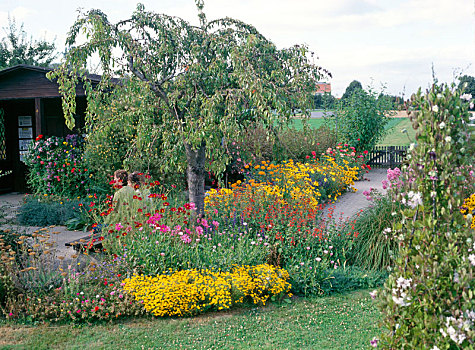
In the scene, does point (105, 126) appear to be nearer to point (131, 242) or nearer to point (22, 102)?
point (131, 242)

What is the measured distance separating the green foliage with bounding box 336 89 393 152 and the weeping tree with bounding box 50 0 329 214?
7980 millimetres

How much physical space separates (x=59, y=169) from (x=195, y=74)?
497cm

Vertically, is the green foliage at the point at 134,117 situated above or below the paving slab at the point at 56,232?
above

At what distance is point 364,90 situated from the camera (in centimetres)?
1481

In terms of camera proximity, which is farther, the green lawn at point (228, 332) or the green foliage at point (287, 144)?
the green foliage at point (287, 144)

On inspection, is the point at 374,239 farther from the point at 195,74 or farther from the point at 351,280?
the point at 195,74

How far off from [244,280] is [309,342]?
3.19 feet

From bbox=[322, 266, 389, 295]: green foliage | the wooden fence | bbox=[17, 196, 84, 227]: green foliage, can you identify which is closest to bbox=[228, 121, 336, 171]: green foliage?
the wooden fence

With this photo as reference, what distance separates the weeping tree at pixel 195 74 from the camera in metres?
5.78

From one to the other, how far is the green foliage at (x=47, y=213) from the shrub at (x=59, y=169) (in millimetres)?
799

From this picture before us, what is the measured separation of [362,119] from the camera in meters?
14.3

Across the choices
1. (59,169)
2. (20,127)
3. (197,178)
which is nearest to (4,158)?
(20,127)

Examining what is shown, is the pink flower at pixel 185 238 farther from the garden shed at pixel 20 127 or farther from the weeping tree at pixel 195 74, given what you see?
the garden shed at pixel 20 127

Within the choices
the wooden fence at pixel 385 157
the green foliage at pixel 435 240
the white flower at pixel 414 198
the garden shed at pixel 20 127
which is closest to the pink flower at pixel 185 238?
the green foliage at pixel 435 240
